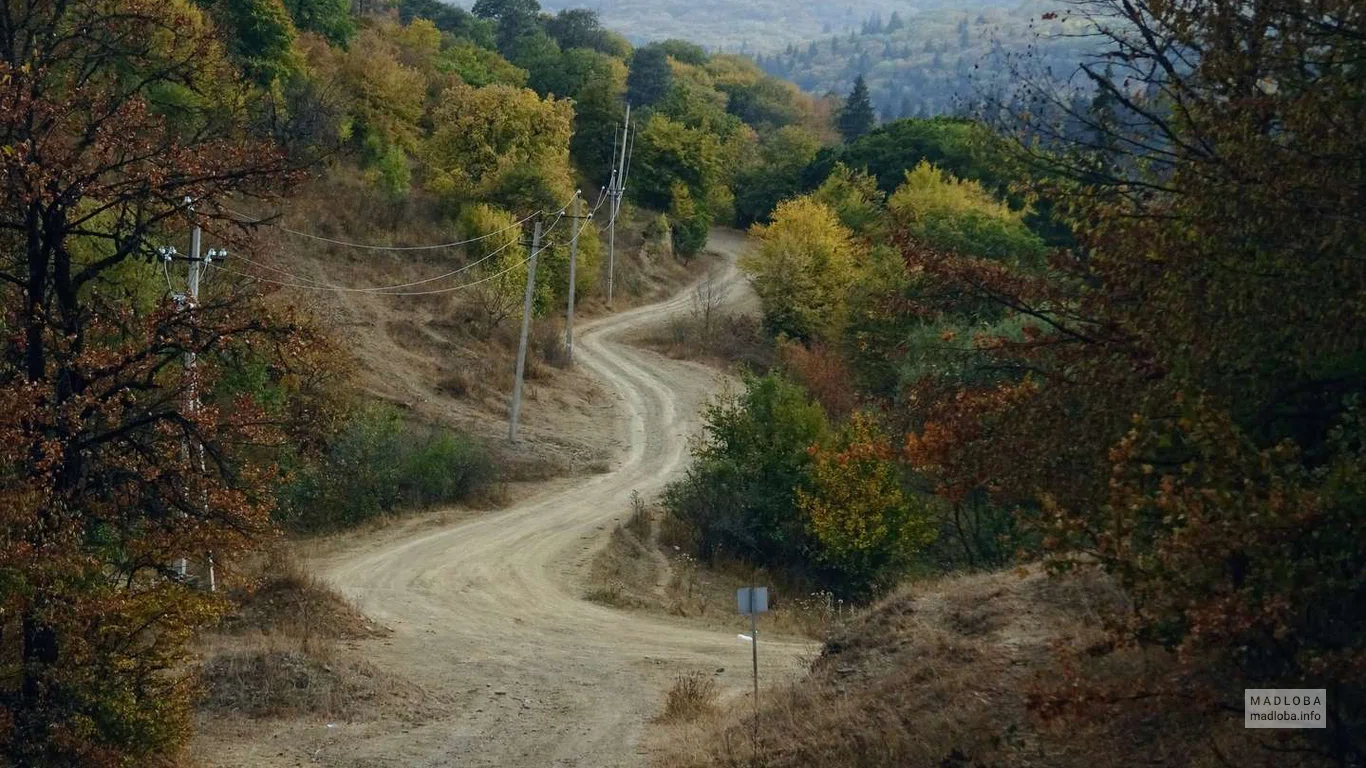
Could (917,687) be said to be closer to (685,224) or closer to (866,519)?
(866,519)

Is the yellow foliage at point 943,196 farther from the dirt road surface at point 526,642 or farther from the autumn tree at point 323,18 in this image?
the autumn tree at point 323,18

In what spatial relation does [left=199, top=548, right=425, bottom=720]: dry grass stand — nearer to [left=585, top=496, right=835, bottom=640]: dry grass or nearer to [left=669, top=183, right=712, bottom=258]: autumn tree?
[left=585, top=496, right=835, bottom=640]: dry grass

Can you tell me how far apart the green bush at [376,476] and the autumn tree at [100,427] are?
21.0 meters

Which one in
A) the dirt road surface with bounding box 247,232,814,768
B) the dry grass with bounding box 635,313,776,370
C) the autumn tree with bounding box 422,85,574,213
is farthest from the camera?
the autumn tree with bounding box 422,85,574,213

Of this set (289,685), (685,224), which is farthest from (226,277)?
(685,224)

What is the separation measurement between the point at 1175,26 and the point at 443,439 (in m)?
30.3

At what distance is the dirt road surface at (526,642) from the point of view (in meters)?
16.2

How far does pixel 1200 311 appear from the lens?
962 cm

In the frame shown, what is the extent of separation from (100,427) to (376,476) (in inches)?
897

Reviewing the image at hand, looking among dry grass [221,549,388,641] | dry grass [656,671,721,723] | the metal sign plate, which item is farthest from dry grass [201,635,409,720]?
the metal sign plate

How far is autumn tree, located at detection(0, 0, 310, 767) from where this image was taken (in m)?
12.0

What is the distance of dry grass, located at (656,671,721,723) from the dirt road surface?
361 mm

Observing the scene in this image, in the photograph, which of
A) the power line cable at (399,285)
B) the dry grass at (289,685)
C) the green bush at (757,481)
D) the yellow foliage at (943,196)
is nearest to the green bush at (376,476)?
the green bush at (757,481)

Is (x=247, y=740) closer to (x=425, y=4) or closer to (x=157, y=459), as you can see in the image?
(x=157, y=459)
